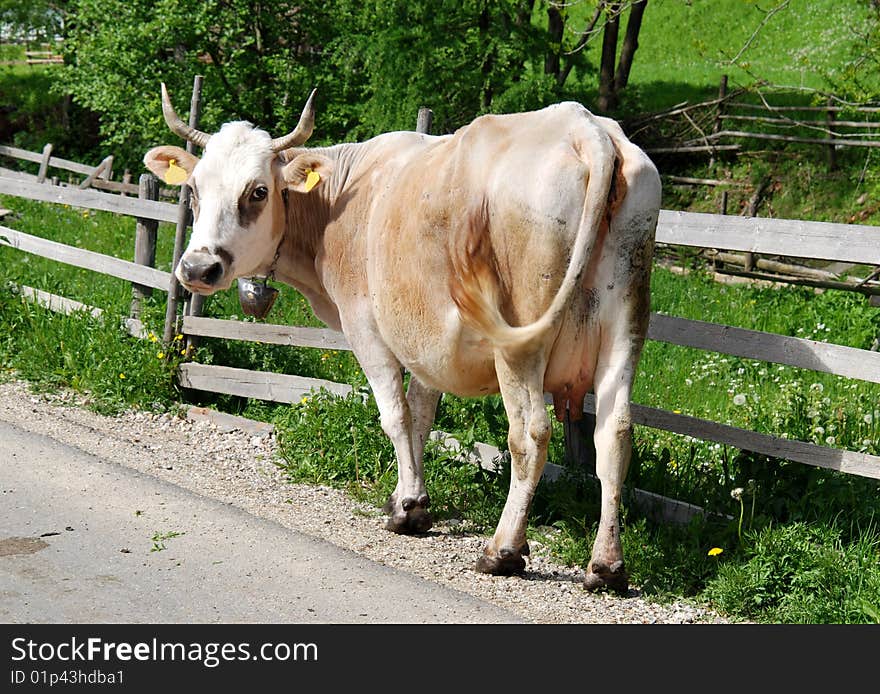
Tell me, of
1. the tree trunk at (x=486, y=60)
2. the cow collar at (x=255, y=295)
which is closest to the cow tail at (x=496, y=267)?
the cow collar at (x=255, y=295)

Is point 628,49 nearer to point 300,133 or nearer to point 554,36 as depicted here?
point 554,36

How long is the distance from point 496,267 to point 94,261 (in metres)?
5.26

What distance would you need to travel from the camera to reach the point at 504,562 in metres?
5.39

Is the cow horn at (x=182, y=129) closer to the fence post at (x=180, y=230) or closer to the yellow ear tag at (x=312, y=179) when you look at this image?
the yellow ear tag at (x=312, y=179)

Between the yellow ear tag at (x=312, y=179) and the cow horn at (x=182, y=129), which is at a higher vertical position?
the cow horn at (x=182, y=129)

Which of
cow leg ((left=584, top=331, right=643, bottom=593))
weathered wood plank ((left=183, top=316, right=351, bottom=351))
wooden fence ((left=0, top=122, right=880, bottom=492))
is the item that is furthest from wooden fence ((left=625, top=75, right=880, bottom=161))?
cow leg ((left=584, top=331, right=643, bottom=593))

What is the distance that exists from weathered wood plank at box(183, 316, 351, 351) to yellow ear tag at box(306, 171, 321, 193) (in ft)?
5.04

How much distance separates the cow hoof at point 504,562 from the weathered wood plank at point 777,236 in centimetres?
193

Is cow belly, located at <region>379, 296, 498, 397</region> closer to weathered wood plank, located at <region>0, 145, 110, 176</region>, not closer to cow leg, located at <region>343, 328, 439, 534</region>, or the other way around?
cow leg, located at <region>343, 328, 439, 534</region>

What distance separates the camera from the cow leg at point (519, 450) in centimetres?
523

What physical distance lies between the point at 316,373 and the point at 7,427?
2294 mm

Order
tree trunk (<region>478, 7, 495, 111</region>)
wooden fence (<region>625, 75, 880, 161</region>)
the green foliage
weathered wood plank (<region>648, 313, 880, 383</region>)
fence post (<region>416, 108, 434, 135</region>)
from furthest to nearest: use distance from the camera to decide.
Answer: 1. wooden fence (<region>625, 75, 880, 161</region>)
2. tree trunk (<region>478, 7, 495, 111</region>)
3. fence post (<region>416, 108, 434, 135</region>)
4. weathered wood plank (<region>648, 313, 880, 383</region>)
5. the green foliage

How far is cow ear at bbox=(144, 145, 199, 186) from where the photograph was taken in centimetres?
660
